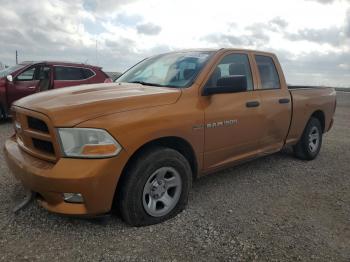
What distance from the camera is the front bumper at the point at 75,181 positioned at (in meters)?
2.96

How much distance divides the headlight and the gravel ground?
2.71 feet

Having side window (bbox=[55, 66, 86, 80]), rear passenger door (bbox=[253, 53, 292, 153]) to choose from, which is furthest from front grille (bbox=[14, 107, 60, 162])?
side window (bbox=[55, 66, 86, 80])

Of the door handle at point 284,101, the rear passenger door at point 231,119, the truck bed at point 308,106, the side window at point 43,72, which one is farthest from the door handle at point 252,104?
the side window at point 43,72

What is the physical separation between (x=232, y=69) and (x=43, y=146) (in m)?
2.51

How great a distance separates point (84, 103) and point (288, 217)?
7.97 feet

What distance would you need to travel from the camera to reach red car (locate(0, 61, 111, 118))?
30.7 ft

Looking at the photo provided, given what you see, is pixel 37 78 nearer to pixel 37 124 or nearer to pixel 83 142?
pixel 37 124

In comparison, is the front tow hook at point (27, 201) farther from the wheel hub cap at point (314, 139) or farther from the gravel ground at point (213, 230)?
the wheel hub cap at point (314, 139)

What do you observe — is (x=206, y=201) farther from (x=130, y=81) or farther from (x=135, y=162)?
(x=130, y=81)

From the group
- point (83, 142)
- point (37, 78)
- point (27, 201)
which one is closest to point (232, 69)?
point (83, 142)

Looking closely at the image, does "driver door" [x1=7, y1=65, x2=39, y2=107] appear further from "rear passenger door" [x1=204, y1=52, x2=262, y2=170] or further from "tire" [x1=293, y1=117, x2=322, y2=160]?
"tire" [x1=293, y1=117, x2=322, y2=160]

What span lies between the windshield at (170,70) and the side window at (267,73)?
978 millimetres

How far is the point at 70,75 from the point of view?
10.3 m

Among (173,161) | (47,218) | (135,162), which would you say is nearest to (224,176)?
(173,161)
